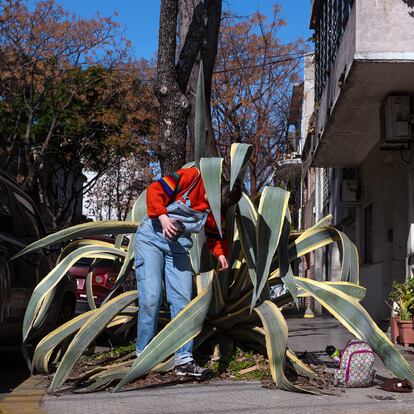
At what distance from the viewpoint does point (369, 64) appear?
9297mm

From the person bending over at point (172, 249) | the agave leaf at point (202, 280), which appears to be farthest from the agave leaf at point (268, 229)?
the agave leaf at point (202, 280)

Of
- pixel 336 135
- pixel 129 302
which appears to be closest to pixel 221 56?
pixel 336 135

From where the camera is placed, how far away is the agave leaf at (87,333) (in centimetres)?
530

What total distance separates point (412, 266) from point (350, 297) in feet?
20.1

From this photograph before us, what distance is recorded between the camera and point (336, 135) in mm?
13734

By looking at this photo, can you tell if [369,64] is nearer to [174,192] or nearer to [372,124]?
[372,124]

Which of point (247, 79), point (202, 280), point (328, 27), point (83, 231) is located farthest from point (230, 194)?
point (247, 79)

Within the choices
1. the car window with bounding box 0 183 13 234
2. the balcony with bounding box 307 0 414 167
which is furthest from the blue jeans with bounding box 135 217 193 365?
the balcony with bounding box 307 0 414 167

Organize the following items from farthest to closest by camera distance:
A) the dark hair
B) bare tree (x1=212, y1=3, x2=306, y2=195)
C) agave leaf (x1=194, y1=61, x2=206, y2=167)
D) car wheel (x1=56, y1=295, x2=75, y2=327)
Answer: bare tree (x1=212, y1=3, x2=306, y2=195) → car wheel (x1=56, y1=295, x2=75, y2=327) → agave leaf (x1=194, y1=61, x2=206, y2=167) → the dark hair

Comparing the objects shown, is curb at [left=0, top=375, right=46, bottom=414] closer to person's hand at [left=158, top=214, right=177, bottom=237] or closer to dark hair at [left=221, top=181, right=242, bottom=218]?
person's hand at [left=158, top=214, right=177, bottom=237]

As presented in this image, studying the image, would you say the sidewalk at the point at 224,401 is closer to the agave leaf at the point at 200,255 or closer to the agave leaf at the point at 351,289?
the agave leaf at the point at 351,289

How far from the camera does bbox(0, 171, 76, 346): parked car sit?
6.38 m

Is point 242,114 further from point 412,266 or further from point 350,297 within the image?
point 350,297

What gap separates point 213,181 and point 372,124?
8290mm
